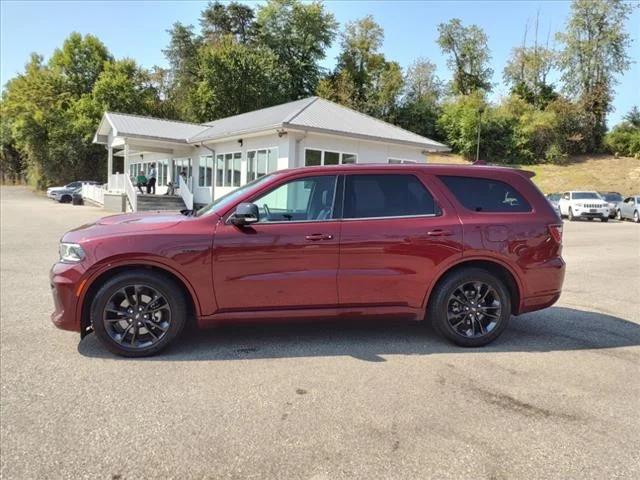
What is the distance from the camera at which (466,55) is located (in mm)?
61875

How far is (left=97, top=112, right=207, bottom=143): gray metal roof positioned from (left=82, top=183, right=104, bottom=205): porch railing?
4.09 m

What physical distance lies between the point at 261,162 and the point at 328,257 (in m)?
16.6

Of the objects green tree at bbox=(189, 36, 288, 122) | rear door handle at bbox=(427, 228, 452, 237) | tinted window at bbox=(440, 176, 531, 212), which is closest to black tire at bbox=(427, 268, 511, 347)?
rear door handle at bbox=(427, 228, 452, 237)

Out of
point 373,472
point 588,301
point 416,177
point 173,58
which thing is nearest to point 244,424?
point 373,472

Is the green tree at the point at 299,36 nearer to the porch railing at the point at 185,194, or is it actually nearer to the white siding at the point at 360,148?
the porch railing at the point at 185,194

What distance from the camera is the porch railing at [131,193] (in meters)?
24.4

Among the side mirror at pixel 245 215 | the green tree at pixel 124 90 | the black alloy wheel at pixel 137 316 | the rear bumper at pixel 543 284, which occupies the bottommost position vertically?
the black alloy wheel at pixel 137 316

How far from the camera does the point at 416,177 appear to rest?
199 inches

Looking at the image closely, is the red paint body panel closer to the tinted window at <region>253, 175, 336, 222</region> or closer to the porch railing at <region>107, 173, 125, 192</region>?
the tinted window at <region>253, 175, 336, 222</region>

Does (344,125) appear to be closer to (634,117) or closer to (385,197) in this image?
(385,197)

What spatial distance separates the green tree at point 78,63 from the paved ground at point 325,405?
174 feet

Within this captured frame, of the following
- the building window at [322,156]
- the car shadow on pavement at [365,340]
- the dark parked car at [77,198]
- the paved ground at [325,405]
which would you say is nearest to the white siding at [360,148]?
the building window at [322,156]

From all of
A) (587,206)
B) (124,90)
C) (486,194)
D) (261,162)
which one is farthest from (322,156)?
(124,90)

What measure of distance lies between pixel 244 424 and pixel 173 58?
6505cm
